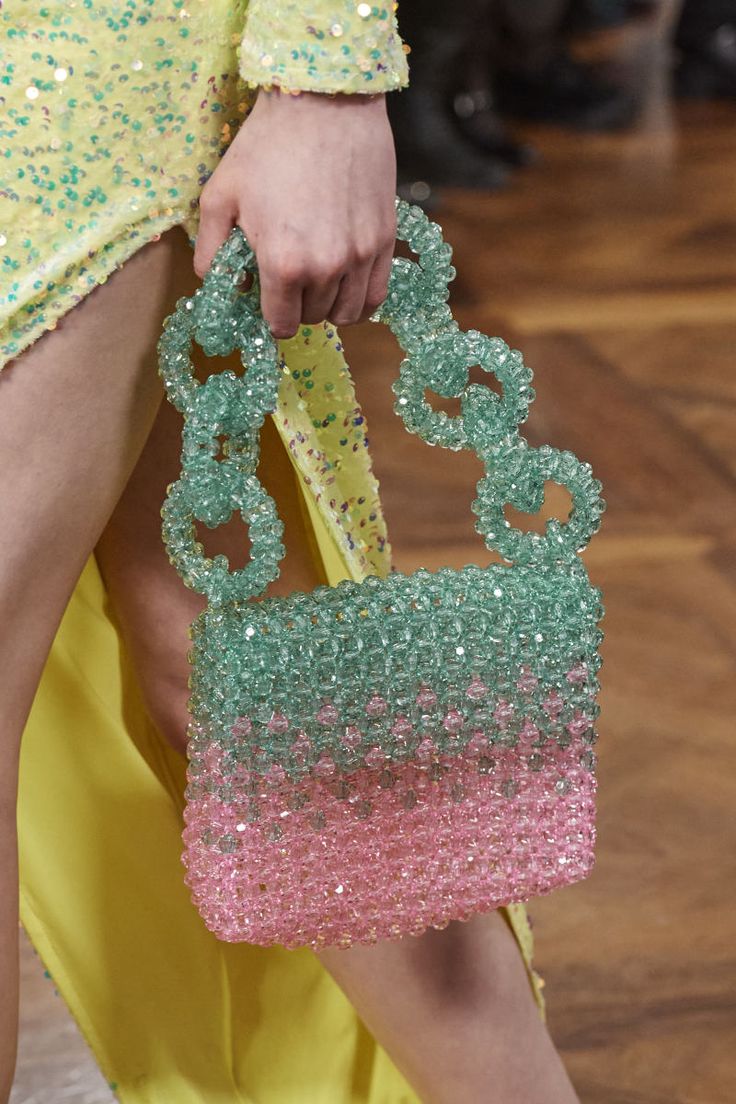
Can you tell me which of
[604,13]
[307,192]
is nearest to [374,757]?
[307,192]

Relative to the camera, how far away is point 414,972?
1038mm

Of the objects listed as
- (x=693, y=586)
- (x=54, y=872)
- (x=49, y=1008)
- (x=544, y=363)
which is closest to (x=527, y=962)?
(x=54, y=872)

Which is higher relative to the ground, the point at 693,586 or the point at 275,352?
the point at 275,352

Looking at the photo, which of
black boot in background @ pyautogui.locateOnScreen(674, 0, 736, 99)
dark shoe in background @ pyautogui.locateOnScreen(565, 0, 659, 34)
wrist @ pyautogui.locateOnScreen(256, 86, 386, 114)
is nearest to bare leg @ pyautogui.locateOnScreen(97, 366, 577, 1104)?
wrist @ pyautogui.locateOnScreen(256, 86, 386, 114)

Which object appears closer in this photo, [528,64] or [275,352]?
[275,352]

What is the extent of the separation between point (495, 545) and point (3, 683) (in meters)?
0.27

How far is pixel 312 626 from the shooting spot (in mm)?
815

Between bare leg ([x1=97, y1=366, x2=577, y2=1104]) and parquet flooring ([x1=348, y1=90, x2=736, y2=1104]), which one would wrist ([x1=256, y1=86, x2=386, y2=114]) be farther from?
parquet flooring ([x1=348, y1=90, x2=736, y2=1104])

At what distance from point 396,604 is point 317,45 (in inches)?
11.0

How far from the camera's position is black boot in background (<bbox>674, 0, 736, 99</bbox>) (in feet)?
13.2

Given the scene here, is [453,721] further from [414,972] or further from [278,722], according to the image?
[414,972]

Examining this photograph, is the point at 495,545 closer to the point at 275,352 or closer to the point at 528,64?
the point at 275,352

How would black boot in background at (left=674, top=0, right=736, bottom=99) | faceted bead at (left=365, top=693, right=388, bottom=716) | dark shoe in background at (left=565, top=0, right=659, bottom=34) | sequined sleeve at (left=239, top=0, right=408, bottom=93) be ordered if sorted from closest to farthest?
sequined sleeve at (left=239, top=0, right=408, bottom=93), faceted bead at (left=365, top=693, right=388, bottom=716), black boot in background at (left=674, top=0, right=736, bottom=99), dark shoe in background at (left=565, top=0, right=659, bottom=34)

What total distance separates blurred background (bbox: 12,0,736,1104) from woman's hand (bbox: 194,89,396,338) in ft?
2.45
